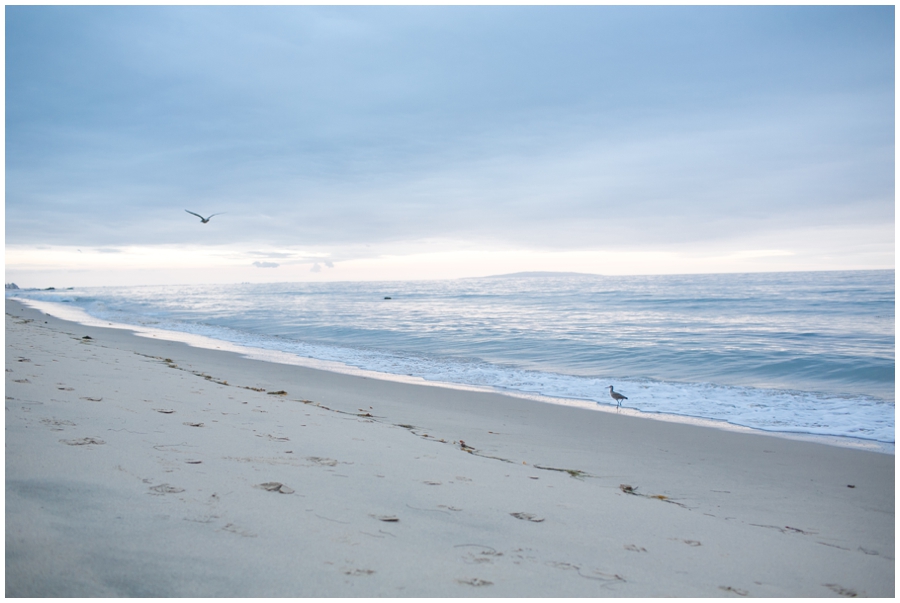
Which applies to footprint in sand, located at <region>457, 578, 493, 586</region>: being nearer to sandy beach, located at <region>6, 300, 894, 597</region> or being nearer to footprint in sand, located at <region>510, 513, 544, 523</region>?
sandy beach, located at <region>6, 300, 894, 597</region>

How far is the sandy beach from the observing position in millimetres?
2387

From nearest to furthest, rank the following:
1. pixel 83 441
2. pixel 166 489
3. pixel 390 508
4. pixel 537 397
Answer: pixel 166 489, pixel 390 508, pixel 83 441, pixel 537 397

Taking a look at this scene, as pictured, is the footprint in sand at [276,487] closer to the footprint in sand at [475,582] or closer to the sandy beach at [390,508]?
the sandy beach at [390,508]

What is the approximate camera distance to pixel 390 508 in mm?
3250

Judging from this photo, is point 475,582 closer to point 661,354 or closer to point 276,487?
point 276,487

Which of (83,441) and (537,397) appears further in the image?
(537,397)

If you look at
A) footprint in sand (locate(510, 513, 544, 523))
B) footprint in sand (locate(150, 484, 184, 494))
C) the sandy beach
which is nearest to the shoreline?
the sandy beach

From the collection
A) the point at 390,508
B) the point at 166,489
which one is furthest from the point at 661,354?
the point at 166,489

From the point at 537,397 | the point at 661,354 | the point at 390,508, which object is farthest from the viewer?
the point at 661,354

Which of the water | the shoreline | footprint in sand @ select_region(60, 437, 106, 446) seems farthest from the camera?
the water

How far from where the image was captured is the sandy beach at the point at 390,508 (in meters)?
2.39

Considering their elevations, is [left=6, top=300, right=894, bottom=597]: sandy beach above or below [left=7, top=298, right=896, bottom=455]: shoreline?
above

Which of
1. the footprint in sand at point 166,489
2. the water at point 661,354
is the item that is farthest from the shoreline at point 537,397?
the footprint in sand at point 166,489

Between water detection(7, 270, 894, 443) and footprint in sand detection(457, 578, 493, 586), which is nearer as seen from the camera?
footprint in sand detection(457, 578, 493, 586)
